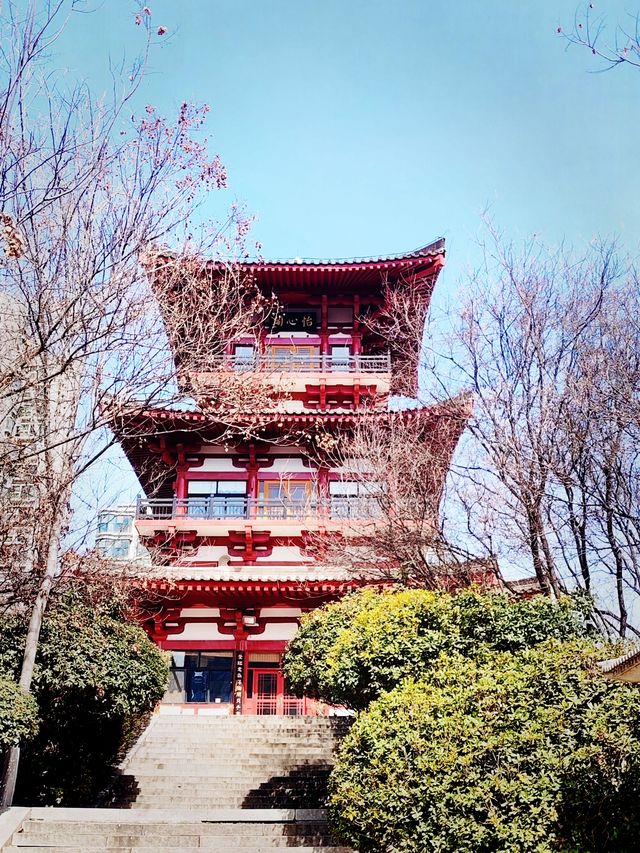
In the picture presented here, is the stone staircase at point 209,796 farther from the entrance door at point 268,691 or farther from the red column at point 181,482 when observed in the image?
the red column at point 181,482

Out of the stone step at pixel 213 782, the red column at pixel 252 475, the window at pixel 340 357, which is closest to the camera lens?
the stone step at pixel 213 782

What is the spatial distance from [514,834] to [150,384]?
508 cm

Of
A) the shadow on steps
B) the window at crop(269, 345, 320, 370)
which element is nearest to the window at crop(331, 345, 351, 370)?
the window at crop(269, 345, 320, 370)

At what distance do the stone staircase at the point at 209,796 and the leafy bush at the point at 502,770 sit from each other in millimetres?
2295

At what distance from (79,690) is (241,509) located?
8.12m

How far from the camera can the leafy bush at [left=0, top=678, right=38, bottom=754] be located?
827cm

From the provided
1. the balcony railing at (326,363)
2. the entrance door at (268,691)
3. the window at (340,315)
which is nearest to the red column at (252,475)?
the balcony railing at (326,363)

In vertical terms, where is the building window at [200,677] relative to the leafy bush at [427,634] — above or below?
below

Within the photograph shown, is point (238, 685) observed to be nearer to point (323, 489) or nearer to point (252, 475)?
point (323, 489)

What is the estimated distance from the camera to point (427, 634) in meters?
8.52

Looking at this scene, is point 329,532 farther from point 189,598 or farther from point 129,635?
point 129,635

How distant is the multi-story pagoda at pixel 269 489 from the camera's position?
16.6 meters

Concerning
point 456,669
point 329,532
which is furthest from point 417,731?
point 329,532

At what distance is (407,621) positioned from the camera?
865 cm
